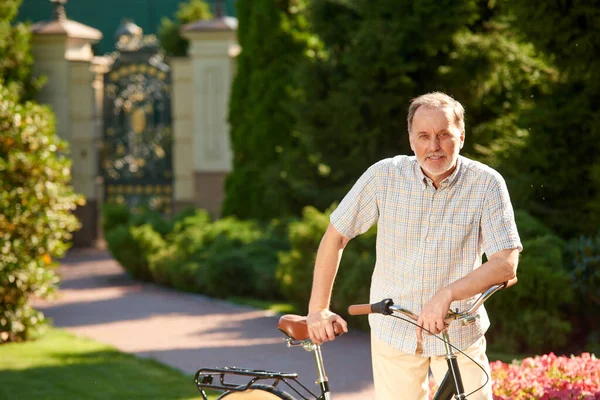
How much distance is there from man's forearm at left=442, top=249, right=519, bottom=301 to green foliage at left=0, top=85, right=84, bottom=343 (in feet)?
19.4

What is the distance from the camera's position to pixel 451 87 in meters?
10.8

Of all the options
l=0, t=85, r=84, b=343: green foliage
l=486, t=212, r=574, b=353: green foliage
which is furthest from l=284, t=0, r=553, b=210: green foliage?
l=0, t=85, r=84, b=343: green foliage

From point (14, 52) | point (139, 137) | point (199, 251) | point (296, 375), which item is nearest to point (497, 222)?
point (296, 375)

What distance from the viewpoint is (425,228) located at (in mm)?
3328

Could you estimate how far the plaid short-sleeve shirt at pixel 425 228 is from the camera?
3.28 metres

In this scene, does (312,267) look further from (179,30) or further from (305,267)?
(179,30)

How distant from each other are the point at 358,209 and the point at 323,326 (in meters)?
0.45

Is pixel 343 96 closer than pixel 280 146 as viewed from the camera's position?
Yes

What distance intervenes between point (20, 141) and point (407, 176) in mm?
5704

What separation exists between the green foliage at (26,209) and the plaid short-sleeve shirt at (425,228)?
549 centimetres

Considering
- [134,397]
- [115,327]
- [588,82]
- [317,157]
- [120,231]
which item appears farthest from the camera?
[120,231]

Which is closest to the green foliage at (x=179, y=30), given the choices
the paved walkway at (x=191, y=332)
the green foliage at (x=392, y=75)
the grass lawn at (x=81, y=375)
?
the paved walkway at (x=191, y=332)

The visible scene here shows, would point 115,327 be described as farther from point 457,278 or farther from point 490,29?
point 457,278

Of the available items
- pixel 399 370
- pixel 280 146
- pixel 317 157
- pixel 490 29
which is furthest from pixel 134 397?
pixel 280 146
